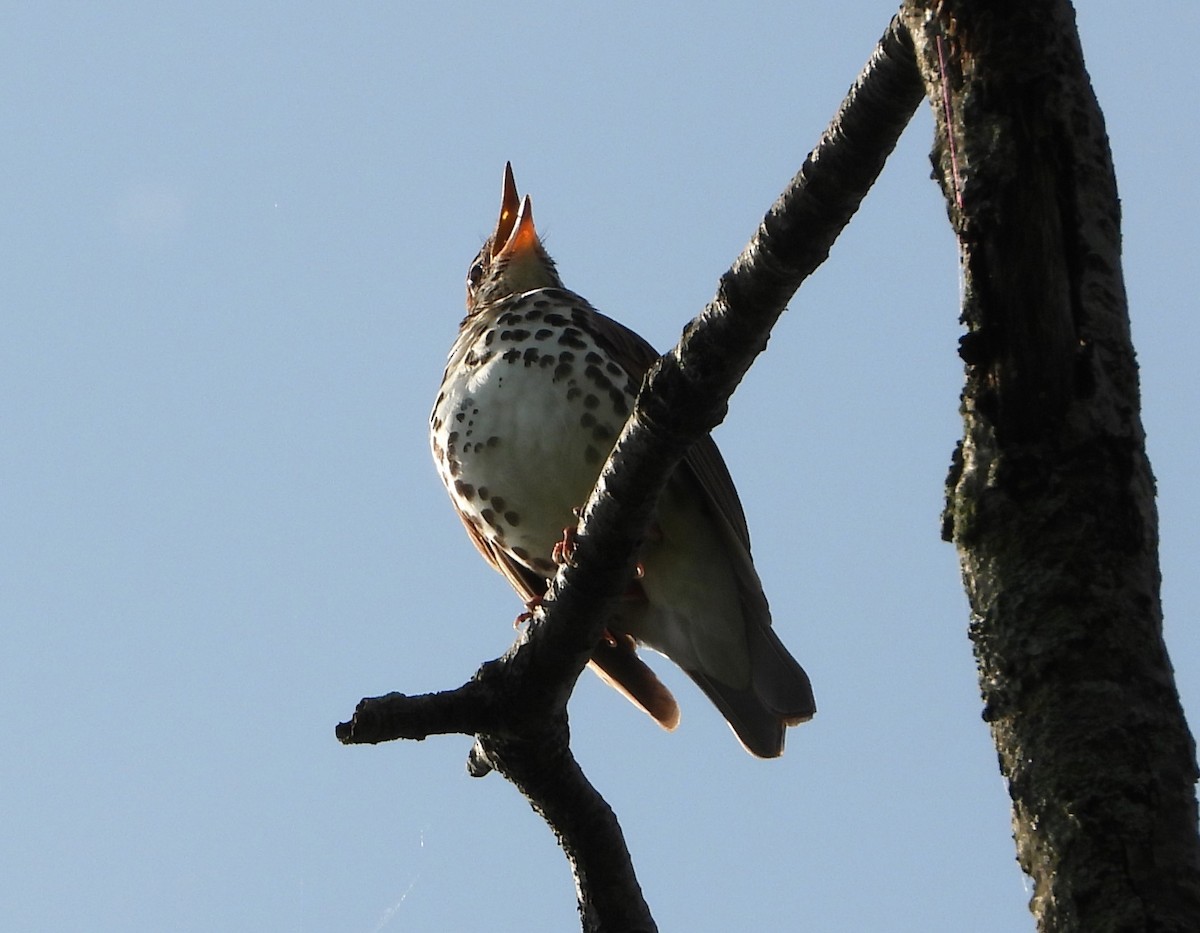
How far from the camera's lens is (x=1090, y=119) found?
251cm

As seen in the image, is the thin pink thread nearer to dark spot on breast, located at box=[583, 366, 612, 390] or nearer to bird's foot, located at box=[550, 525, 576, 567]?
bird's foot, located at box=[550, 525, 576, 567]

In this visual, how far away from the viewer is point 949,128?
258cm

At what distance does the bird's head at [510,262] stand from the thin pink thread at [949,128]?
4.95 meters

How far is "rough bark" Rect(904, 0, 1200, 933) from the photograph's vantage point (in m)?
2.23

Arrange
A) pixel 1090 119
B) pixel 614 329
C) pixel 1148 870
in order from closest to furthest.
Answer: pixel 1148 870 → pixel 1090 119 → pixel 614 329

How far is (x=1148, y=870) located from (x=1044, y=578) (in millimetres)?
425

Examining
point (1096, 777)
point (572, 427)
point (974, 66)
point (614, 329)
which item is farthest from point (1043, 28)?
point (614, 329)

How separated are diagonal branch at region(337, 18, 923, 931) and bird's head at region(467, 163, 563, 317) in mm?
3363

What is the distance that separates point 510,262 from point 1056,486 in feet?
19.2

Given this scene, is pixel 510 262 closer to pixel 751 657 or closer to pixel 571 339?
pixel 571 339

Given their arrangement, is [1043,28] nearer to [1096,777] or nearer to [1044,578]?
[1044,578]

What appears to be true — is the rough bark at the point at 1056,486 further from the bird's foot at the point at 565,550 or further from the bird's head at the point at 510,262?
the bird's head at the point at 510,262

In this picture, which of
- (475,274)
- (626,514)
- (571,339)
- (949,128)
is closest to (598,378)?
(571,339)

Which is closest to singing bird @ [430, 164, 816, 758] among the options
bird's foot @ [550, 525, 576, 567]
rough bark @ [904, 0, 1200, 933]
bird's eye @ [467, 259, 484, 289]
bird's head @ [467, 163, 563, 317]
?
bird's foot @ [550, 525, 576, 567]
